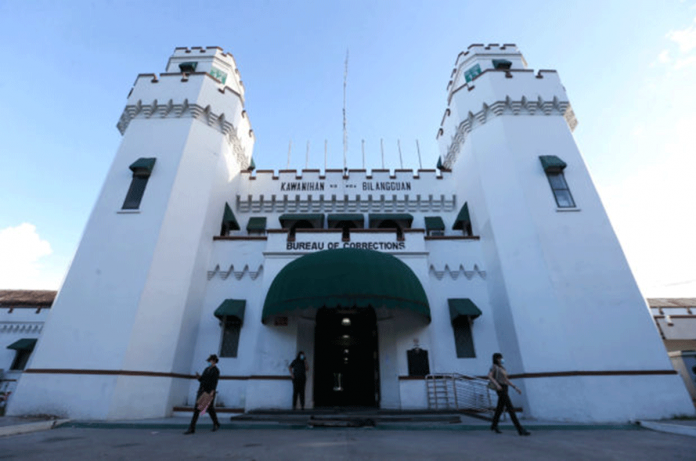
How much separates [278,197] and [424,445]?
15599 millimetres

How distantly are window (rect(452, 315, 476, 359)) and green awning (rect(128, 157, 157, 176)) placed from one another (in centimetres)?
1586

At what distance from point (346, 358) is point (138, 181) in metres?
14.2

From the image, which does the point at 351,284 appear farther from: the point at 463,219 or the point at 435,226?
the point at 463,219

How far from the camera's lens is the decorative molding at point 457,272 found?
1531 centimetres

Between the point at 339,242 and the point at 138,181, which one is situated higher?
the point at 138,181

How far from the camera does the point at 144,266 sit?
513 inches

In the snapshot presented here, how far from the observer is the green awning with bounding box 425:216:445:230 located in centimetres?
1823

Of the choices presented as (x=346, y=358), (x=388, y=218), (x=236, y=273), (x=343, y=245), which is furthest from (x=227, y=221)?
(x=346, y=358)

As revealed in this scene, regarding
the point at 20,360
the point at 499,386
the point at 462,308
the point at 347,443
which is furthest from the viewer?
the point at 20,360

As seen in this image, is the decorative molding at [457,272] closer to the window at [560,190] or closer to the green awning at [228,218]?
the window at [560,190]

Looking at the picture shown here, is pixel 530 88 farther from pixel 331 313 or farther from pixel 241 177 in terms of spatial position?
pixel 241 177

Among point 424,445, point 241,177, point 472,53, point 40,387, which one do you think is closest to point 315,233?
point 241,177

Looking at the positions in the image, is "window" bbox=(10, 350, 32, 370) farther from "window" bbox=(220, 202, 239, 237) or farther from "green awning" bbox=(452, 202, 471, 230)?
"green awning" bbox=(452, 202, 471, 230)

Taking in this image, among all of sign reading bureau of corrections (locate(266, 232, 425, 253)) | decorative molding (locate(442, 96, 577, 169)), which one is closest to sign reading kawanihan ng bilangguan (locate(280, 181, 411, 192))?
sign reading bureau of corrections (locate(266, 232, 425, 253))
